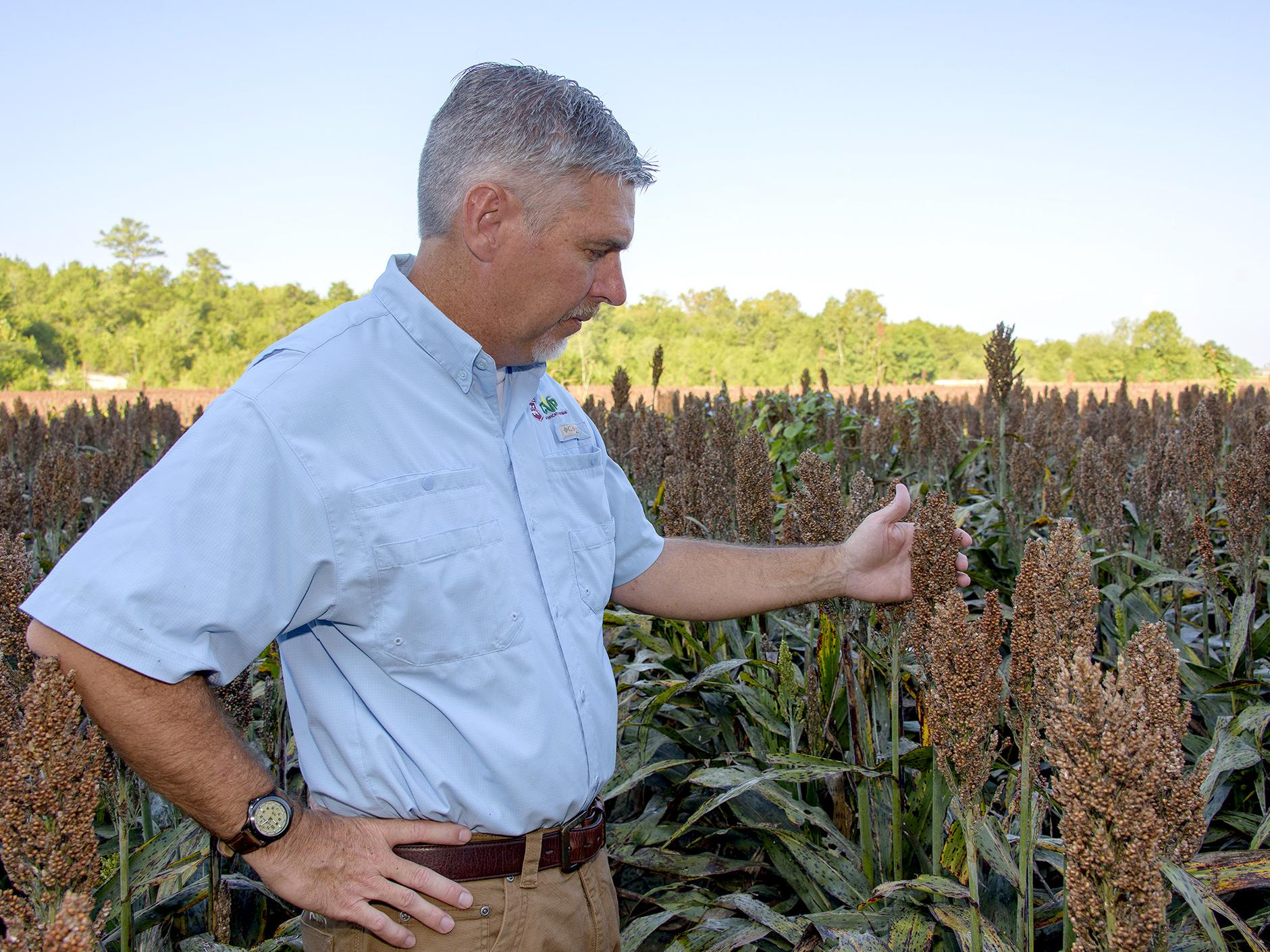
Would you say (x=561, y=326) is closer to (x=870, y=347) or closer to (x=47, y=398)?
(x=47, y=398)

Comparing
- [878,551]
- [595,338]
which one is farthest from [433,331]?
[595,338]

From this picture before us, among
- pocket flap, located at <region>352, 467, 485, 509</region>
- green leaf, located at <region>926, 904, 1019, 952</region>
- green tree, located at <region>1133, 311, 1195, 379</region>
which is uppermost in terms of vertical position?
green tree, located at <region>1133, 311, 1195, 379</region>

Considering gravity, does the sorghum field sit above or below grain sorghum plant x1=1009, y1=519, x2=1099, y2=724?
below

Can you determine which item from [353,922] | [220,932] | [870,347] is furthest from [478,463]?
[870,347]

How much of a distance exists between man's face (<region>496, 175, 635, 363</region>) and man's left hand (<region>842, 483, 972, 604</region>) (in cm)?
90

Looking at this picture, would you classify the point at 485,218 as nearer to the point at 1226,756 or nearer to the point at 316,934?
the point at 316,934

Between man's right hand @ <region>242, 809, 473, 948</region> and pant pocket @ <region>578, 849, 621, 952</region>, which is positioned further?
pant pocket @ <region>578, 849, 621, 952</region>

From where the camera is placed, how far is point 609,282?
88.3 inches

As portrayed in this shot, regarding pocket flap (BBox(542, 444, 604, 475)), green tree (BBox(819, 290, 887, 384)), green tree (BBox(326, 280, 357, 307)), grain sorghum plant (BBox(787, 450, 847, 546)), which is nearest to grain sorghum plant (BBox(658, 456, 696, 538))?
grain sorghum plant (BBox(787, 450, 847, 546))

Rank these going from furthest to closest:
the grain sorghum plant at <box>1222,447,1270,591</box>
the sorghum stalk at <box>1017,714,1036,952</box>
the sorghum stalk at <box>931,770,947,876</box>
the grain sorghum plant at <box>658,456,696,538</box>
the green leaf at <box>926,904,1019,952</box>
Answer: the grain sorghum plant at <box>658,456,696,538</box>
the grain sorghum plant at <box>1222,447,1270,591</box>
the sorghum stalk at <box>931,770,947,876</box>
the green leaf at <box>926,904,1019,952</box>
the sorghum stalk at <box>1017,714,1036,952</box>

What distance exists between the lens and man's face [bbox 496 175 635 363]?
6.91 feet

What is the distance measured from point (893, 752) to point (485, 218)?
160cm

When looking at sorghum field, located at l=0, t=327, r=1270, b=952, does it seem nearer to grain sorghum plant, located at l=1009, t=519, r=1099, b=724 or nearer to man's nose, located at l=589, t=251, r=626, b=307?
grain sorghum plant, located at l=1009, t=519, r=1099, b=724

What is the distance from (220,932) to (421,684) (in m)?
Result: 0.83
